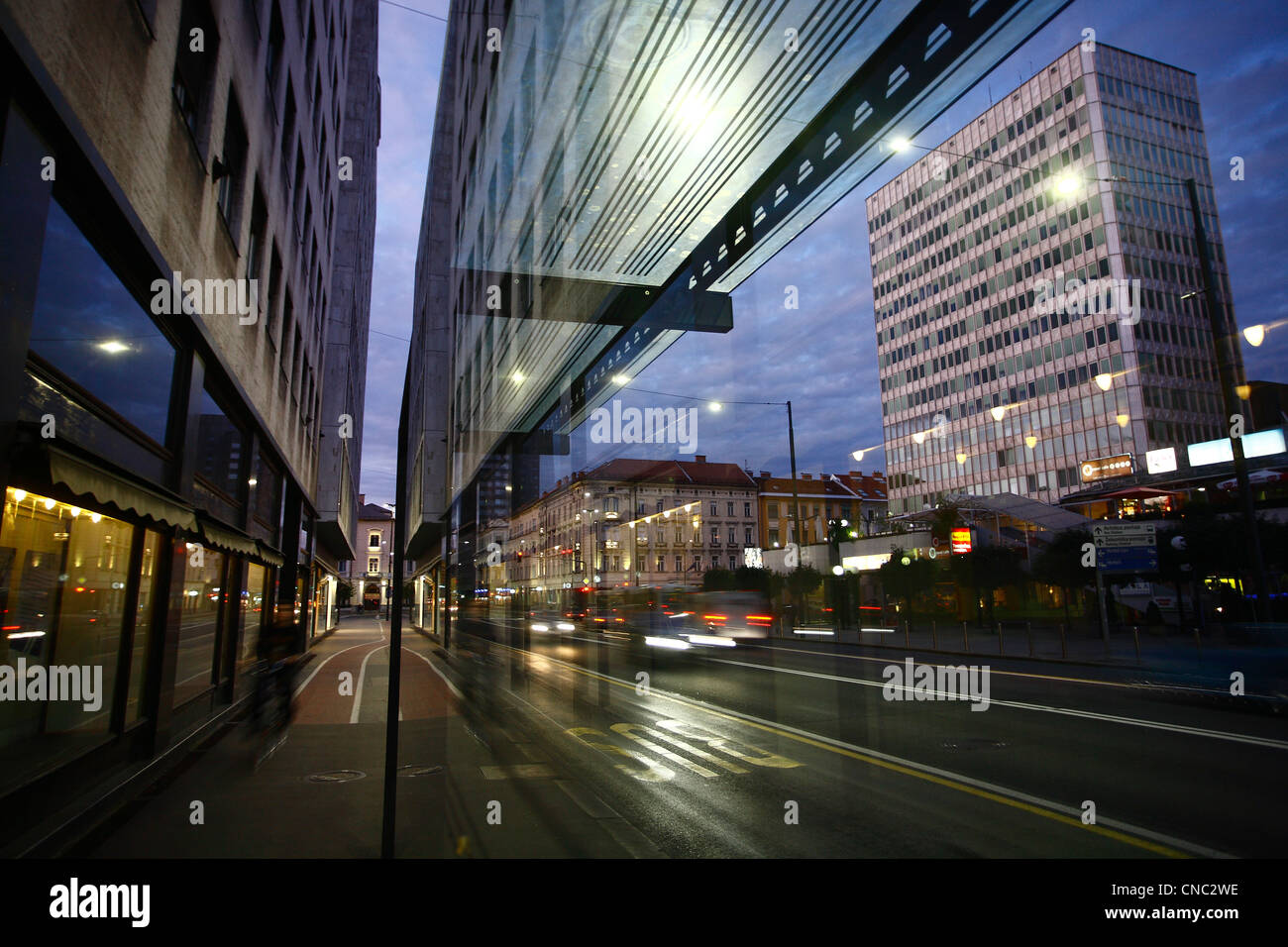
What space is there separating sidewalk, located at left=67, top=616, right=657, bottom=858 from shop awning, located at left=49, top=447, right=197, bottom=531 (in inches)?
111

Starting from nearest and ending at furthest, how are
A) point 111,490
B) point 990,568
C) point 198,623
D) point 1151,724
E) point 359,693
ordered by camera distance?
1. point 111,490
2. point 1151,724
3. point 198,623
4. point 359,693
5. point 990,568

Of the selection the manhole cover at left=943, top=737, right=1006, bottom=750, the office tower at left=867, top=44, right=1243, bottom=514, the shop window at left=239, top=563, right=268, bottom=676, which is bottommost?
the manhole cover at left=943, top=737, right=1006, bottom=750

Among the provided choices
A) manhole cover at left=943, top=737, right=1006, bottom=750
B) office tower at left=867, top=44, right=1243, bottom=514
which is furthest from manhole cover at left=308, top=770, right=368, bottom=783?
office tower at left=867, top=44, right=1243, bottom=514

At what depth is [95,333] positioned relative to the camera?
6473mm

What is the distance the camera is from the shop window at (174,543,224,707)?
10.2m

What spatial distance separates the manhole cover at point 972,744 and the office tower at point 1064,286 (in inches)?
2500

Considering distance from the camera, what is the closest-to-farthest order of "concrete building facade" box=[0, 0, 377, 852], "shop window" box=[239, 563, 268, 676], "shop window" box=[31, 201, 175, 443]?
"concrete building facade" box=[0, 0, 377, 852], "shop window" box=[31, 201, 175, 443], "shop window" box=[239, 563, 268, 676]

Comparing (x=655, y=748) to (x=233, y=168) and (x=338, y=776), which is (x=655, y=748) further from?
(x=233, y=168)

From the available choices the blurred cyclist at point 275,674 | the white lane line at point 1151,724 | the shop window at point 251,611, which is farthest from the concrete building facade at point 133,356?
the white lane line at point 1151,724

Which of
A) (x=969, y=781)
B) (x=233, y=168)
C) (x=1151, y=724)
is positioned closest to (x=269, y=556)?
(x=233, y=168)

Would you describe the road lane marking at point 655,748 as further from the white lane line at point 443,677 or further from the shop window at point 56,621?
the shop window at point 56,621

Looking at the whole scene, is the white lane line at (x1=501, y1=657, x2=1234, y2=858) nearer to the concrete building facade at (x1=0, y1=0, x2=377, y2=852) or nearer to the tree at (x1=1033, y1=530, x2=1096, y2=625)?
the concrete building facade at (x1=0, y1=0, x2=377, y2=852)

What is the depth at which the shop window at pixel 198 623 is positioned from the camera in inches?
402

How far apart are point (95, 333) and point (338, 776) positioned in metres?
5.24
